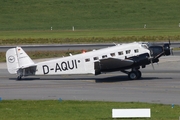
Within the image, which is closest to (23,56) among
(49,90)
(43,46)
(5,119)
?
(49,90)

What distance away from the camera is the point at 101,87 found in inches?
1163

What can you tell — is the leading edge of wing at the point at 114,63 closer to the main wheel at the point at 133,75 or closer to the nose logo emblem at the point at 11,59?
the main wheel at the point at 133,75

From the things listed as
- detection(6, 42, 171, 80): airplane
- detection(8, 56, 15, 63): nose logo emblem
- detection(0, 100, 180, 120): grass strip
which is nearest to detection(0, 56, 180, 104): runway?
detection(6, 42, 171, 80): airplane

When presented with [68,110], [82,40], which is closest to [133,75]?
[68,110]

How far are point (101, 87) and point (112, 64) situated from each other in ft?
11.2

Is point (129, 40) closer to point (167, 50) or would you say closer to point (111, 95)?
point (167, 50)

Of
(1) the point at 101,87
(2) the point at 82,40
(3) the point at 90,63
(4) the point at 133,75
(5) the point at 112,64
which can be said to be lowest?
(1) the point at 101,87

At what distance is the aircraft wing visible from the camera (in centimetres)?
3234

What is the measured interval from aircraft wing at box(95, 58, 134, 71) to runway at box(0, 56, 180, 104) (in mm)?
834

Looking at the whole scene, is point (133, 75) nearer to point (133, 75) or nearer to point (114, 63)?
point (133, 75)

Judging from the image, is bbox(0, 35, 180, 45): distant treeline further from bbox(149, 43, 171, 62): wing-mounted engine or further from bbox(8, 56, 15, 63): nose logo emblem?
bbox(8, 56, 15, 63): nose logo emblem

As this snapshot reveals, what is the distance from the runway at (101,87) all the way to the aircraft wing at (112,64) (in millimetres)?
834

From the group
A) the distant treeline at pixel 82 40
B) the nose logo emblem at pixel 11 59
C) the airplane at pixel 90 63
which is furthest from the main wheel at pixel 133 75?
the distant treeline at pixel 82 40

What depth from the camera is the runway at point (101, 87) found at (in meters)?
25.8
